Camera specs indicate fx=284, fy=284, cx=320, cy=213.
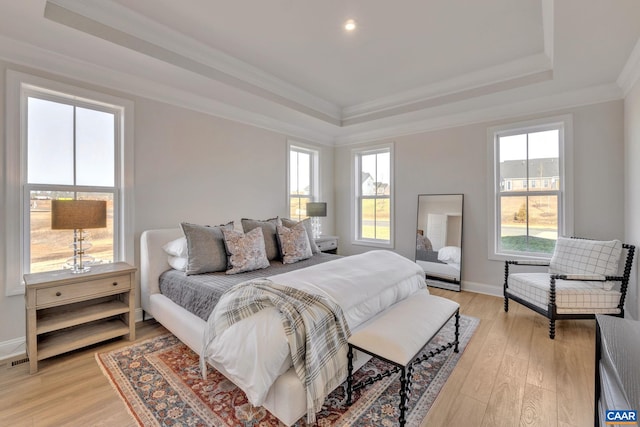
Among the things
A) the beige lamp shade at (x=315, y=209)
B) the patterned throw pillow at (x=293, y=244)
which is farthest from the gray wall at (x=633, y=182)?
the beige lamp shade at (x=315, y=209)

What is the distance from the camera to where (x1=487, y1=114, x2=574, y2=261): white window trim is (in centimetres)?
340

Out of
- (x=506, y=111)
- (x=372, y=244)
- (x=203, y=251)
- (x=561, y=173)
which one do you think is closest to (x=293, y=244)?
(x=203, y=251)

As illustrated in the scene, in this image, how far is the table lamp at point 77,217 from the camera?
2211 millimetres

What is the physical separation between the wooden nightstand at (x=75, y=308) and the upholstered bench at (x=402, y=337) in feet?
7.02

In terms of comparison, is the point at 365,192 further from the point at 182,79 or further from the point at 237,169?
the point at 182,79

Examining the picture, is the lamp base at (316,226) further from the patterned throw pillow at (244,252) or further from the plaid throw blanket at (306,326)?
the plaid throw blanket at (306,326)

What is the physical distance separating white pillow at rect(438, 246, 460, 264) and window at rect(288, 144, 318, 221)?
2295 millimetres

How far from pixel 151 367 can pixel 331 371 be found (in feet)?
Result: 4.82

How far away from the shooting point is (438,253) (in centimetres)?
432

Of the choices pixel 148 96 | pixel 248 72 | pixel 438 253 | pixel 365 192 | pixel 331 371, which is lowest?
pixel 331 371

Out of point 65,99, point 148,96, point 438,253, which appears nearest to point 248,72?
point 148,96

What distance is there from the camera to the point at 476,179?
4.02m

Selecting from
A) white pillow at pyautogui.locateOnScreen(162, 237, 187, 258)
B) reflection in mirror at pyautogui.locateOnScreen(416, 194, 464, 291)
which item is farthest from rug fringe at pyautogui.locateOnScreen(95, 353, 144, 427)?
reflection in mirror at pyautogui.locateOnScreen(416, 194, 464, 291)

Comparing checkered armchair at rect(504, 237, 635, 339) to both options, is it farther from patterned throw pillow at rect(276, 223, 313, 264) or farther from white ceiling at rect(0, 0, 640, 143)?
patterned throw pillow at rect(276, 223, 313, 264)
